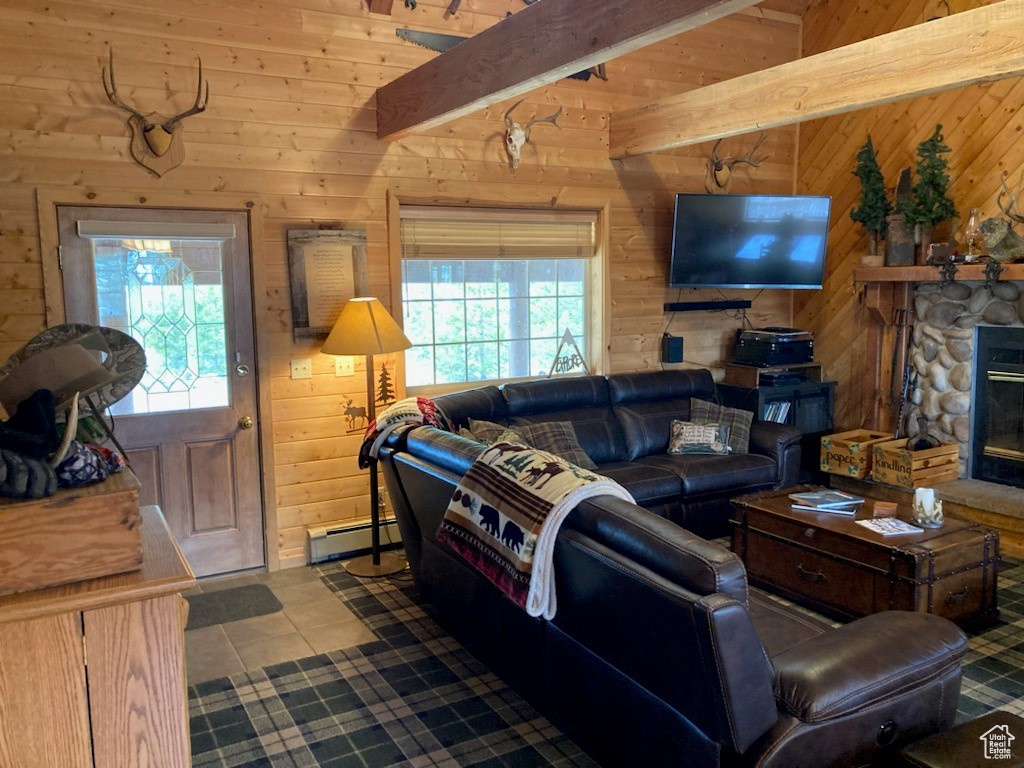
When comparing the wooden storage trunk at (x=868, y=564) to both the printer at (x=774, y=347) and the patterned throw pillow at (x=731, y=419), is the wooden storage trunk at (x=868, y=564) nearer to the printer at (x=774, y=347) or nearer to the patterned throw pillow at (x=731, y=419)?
the patterned throw pillow at (x=731, y=419)

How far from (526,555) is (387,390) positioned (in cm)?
238

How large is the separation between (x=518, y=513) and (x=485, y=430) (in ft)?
5.34

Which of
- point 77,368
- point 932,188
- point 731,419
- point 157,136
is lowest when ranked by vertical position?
point 731,419

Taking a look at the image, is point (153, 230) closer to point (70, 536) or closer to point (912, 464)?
point (70, 536)

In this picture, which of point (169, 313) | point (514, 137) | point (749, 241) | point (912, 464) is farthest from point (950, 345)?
point (169, 313)

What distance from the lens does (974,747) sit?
6.83ft

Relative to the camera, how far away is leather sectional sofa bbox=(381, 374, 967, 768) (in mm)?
2012

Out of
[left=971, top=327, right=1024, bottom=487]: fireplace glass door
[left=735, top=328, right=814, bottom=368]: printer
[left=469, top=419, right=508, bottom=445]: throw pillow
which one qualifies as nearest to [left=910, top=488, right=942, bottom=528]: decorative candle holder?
[left=971, top=327, right=1024, bottom=487]: fireplace glass door

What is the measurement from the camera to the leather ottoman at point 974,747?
2021 mm

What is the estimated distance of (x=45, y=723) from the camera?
4.99 ft

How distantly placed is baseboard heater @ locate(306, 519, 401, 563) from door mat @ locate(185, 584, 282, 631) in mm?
382

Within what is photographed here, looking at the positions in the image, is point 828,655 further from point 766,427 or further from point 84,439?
point 766,427

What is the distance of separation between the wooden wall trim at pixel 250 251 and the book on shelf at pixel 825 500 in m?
2.77

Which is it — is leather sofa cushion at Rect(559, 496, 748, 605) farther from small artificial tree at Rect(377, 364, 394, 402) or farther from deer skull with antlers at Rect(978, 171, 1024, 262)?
deer skull with antlers at Rect(978, 171, 1024, 262)
